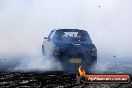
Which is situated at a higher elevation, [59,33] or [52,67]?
[59,33]

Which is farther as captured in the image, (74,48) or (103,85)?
(74,48)

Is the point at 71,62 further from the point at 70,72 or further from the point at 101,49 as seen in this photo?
the point at 101,49

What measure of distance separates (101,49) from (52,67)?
23493 mm

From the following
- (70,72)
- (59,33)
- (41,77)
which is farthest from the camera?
(59,33)

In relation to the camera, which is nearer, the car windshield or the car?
the car

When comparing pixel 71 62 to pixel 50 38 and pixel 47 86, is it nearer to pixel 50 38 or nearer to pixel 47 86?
pixel 50 38

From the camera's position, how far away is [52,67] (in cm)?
1677

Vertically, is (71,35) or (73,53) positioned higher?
(71,35)

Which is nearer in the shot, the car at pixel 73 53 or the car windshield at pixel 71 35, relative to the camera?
the car at pixel 73 53

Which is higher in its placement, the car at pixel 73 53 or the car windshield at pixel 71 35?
the car windshield at pixel 71 35

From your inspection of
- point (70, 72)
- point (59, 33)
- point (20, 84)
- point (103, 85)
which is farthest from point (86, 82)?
point (59, 33)

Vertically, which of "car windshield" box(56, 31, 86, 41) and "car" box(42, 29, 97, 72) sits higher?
"car windshield" box(56, 31, 86, 41)

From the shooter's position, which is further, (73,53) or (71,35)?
(71,35)

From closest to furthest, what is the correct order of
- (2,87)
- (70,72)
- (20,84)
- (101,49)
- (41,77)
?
(2,87) → (20,84) → (41,77) → (70,72) → (101,49)
